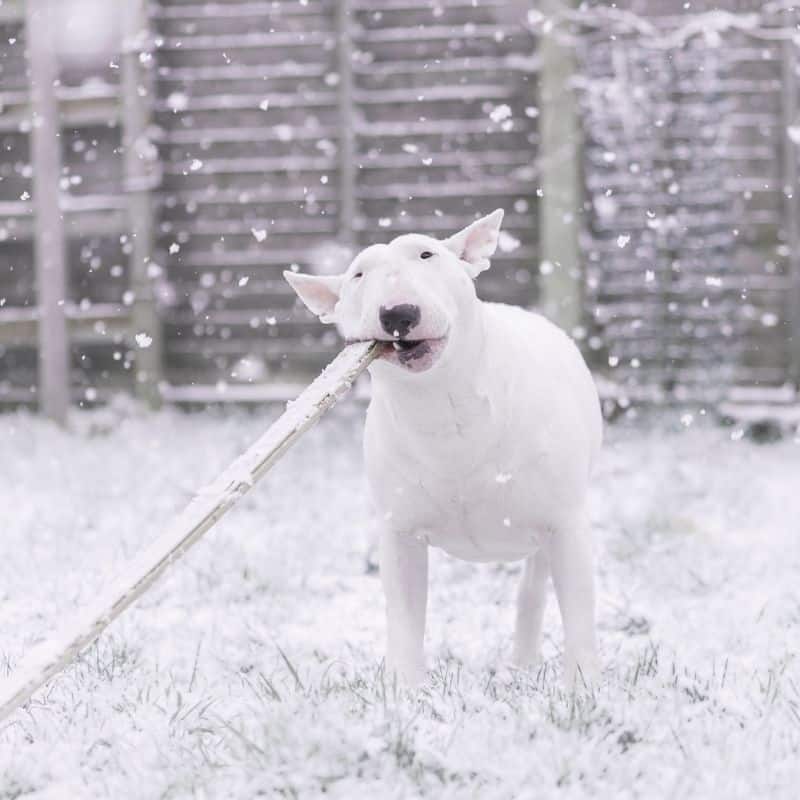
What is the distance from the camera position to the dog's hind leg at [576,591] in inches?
90.8

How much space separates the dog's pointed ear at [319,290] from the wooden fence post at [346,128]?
14.9ft

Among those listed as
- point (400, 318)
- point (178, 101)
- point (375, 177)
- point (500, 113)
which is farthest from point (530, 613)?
point (178, 101)

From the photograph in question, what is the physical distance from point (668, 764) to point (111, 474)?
377cm

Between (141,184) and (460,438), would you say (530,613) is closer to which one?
(460,438)

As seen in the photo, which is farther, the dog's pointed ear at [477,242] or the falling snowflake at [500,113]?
the falling snowflake at [500,113]

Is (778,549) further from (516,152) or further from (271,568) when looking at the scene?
(516,152)

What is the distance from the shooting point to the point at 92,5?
7.24 meters

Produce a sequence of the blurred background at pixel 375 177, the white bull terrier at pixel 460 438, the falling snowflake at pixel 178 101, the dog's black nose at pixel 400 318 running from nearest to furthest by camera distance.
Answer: the dog's black nose at pixel 400 318 → the white bull terrier at pixel 460 438 → the blurred background at pixel 375 177 → the falling snowflake at pixel 178 101

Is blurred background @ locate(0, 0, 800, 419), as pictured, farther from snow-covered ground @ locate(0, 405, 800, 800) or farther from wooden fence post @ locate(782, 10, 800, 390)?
snow-covered ground @ locate(0, 405, 800, 800)

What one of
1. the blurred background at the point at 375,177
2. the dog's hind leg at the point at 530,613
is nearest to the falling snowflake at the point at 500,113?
the blurred background at the point at 375,177

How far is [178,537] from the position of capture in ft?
6.28

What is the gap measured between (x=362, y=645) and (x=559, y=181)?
4.12 m

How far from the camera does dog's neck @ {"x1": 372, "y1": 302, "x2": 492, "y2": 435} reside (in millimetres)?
2141

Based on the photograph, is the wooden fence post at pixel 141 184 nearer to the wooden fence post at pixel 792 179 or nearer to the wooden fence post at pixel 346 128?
the wooden fence post at pixel 346 128
